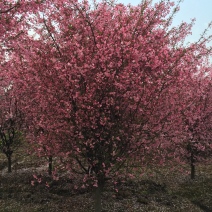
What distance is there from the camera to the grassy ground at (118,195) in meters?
9.46

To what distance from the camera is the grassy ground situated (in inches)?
372

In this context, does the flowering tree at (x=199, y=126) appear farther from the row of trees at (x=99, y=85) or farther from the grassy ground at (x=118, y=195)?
the row of trees at (x=99, y=85)

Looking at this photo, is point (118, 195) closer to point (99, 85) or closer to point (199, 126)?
point (199, 126)

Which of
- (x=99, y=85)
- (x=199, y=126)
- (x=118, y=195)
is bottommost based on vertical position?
(x=118, y=195)

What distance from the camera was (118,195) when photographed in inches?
426

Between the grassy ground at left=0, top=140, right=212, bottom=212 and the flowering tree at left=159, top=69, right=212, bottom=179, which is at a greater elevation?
the flowering tree at left=159, top=69, right=212, bottom=179

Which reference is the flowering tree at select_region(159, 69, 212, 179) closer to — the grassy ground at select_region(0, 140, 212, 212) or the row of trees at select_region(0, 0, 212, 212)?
the grassy ground at select_region(0, 140, 212, 212)

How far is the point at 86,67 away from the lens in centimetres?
573

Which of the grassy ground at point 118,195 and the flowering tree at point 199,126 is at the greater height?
the flowering tree at point 199,126

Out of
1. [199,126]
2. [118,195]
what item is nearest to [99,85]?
[118,195]

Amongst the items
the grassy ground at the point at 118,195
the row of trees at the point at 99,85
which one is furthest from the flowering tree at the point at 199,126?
the row of trees at the point at 99,85

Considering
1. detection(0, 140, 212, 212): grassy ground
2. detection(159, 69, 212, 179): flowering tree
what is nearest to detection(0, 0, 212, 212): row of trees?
detection(0, 140, 212, 212): grassy ground

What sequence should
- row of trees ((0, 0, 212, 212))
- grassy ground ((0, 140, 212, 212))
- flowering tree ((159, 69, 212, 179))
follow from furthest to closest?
flowering tree ((159, 69, 212, 179)) → grassy ground ((0, 140, 212, 212)) → row of trees ((0, 0, 212, 212))

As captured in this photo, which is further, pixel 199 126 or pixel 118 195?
pixel 199 126
